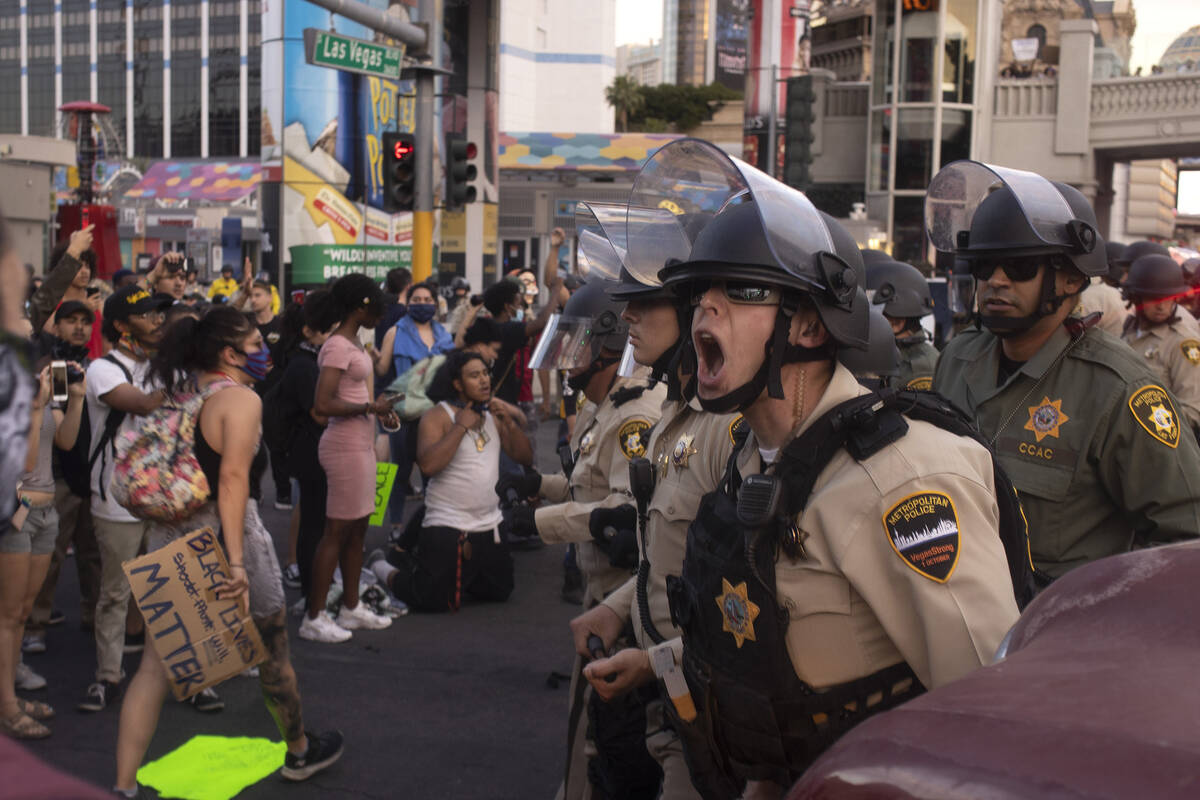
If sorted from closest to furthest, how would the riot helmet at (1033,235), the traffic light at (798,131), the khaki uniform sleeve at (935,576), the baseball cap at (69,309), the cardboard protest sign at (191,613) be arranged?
the khaki uniform sleeve at (935,576) → the riot helmet at (1033,235) → the cardboard protest sign at (191,613) → the baseball cap at (69,309) → the traffic light at (798,131)

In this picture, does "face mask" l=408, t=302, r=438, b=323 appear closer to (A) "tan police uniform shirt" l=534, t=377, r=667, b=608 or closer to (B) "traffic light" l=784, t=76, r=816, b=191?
(A) "tan police uniform shirt" l=534, t=377, r=667, b=608

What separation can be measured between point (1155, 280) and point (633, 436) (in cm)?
383

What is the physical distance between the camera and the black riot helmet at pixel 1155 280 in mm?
6180

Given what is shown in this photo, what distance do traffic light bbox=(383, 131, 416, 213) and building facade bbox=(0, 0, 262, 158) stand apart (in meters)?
72.9

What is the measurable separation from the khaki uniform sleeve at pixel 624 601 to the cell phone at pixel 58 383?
9.52 feet

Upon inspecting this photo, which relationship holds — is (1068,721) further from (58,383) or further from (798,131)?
(798,131)

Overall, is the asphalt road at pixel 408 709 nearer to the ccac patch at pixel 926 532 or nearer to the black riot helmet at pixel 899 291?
the black riot helmet at pixel 899 291

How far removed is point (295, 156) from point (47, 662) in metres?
20.3

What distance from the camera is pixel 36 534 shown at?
504 centimetres

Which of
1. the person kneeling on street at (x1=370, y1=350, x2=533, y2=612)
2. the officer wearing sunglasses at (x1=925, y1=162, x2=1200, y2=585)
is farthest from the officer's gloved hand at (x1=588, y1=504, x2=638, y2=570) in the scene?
the person kneeling on street at (x1=370, y1=350, x2=533, y2=612)

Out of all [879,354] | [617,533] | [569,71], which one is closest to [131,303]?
[617,533]

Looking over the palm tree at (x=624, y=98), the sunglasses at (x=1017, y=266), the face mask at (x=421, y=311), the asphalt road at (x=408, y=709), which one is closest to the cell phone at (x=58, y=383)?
the asphalt road at (x=408, y=709)

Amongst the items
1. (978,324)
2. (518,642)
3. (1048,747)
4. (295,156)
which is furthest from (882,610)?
(295,156)

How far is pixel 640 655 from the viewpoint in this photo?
2557mm
